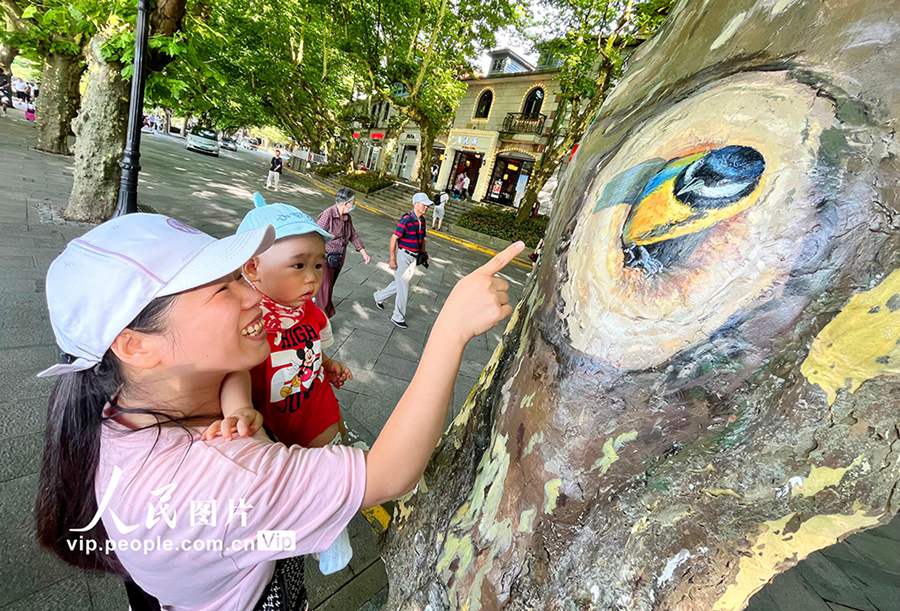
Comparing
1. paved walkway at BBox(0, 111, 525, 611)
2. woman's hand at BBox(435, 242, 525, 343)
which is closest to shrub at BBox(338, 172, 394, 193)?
paved walkway at BBox(0, 111, 525, 611)

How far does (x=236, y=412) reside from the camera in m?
1.00

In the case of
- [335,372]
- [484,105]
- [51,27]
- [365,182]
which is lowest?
[335,372]

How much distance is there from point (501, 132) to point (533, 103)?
6.15ft

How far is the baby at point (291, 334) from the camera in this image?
4.58ft

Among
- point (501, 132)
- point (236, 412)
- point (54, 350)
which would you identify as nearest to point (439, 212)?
point (501, 132)

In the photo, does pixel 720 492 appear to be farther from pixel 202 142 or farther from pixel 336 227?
pixel 202 142

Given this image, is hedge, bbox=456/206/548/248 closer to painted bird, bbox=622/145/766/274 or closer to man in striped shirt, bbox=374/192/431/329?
man in striped shirt, bbox=374/192/431/329

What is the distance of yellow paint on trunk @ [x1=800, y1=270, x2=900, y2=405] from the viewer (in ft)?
1.65

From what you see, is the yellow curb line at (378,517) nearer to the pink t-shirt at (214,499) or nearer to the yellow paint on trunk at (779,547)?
the pink t-shirt at (214,499)

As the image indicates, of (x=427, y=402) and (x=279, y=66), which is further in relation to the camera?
(x=279, y=66)

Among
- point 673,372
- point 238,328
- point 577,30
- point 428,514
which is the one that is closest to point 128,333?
point 238,328

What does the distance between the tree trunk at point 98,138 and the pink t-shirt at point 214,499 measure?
654 cm

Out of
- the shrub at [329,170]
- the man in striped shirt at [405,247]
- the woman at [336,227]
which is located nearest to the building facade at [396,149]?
the shrub at [329,170]

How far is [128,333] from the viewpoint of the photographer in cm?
85
